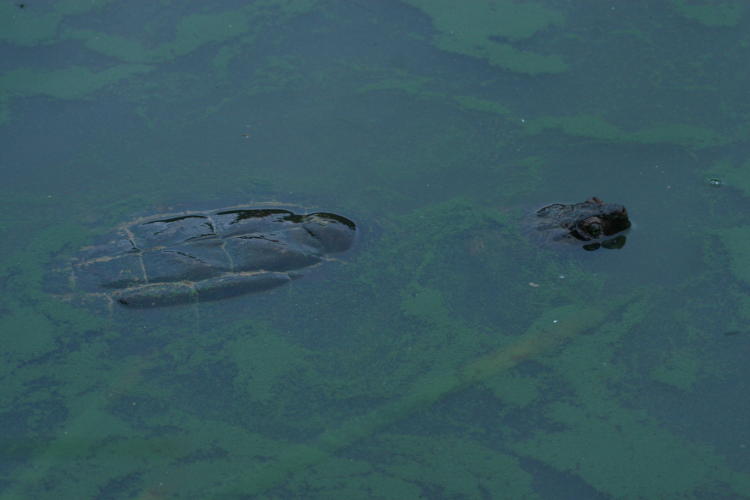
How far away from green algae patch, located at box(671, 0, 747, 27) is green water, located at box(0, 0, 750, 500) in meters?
0.02

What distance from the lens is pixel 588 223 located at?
15.3ft

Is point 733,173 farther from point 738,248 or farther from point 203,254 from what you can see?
point 203,254

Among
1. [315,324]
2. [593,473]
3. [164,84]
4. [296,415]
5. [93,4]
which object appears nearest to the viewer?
[593,473]

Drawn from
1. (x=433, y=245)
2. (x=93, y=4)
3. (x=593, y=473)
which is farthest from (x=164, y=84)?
→ (x=593, y=473)

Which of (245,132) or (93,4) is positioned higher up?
(93,4)

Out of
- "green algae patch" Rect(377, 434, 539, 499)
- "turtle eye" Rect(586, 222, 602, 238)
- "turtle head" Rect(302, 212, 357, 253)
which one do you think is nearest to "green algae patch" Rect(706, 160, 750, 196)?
"turtle eye" Rect(586, 222, 602, 238)

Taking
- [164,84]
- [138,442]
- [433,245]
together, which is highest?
[164,84]

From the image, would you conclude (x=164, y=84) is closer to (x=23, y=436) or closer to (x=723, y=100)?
(x=23, y=436)

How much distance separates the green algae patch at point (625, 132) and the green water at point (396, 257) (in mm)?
18

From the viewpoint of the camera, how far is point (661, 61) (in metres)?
5.76

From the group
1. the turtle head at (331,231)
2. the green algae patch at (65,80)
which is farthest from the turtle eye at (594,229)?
the green algae patch at (65,80)

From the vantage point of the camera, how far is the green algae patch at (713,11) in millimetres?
5973

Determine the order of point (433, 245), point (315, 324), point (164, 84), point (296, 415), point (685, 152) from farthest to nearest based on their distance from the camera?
point (164, 84) → point (685, 152) → point (433, 245) → point (315, 324) → point (296, 415)

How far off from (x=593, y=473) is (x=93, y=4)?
4.57 metres
